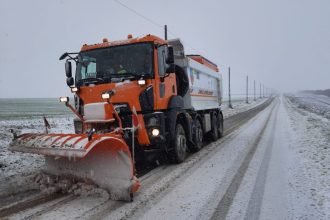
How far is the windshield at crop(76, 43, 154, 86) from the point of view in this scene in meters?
7.01

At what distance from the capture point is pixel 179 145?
→ 8148 millimetres


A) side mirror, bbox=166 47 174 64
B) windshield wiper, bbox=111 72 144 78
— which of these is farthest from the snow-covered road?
side mirror, bbox=166 47 174 64

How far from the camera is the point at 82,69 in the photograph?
753 centimetres

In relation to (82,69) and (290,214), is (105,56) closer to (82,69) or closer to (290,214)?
(82,69)

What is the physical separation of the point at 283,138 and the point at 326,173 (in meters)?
5.61

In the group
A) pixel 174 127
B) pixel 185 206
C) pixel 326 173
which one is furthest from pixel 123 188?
pixel 326 173

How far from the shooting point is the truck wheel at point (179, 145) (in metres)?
7.93

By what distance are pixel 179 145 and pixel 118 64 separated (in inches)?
95.5

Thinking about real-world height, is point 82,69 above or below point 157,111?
above

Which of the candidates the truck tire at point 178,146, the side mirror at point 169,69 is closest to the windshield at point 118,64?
the side mirror at point 169,69

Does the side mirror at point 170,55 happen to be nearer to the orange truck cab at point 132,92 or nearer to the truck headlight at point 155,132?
the orange truck cab at point 132,92

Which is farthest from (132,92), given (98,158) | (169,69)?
(98,158)

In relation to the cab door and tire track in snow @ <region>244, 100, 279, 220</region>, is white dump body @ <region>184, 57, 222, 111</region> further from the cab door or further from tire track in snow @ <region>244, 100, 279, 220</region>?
tire track in snow @ <region>244, 100, 279, 220</region>

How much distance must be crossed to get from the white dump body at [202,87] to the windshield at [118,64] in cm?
226
